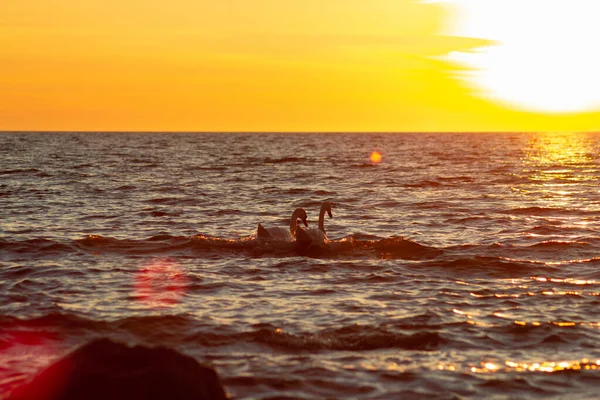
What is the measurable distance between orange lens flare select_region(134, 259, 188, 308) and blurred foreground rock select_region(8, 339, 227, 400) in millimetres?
5096

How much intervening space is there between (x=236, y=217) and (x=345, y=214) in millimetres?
3393

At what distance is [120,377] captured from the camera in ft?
16.9

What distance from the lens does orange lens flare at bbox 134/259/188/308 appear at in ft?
35.6

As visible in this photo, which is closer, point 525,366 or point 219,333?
point 525,366

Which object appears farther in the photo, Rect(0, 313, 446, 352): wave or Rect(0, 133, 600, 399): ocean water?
Rect(0, 313, 446, 352): wave

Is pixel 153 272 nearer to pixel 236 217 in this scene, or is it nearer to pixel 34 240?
pixel 34 240

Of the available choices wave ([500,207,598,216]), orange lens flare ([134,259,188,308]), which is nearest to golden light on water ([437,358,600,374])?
orange lens flare ([134,259,188,308])

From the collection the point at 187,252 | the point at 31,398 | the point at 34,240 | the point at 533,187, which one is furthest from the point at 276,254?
the point at 533,187

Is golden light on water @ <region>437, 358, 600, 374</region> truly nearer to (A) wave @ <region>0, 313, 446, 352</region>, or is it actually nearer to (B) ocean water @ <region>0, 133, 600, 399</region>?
(B) ocean water @ <region>0, 133, 600, 399</region>

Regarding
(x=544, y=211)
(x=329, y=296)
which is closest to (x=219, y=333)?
(x=329, y=296)

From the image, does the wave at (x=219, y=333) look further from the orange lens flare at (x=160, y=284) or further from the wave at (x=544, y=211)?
the wave at (x=544, y=211)

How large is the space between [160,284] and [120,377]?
6.95m

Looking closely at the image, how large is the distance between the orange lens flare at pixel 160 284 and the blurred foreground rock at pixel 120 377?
5.10 m

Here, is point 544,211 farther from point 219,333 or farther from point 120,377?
point 120,377
